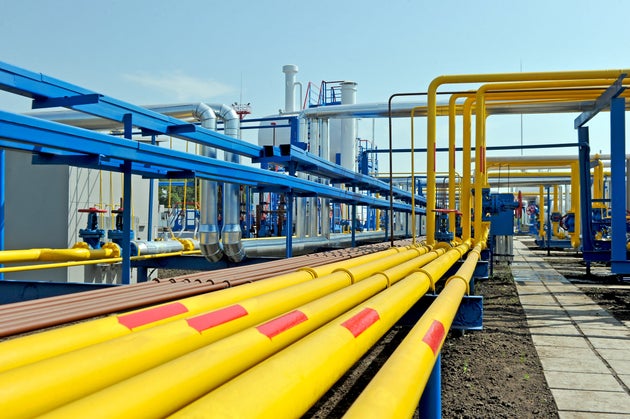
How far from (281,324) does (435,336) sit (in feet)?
2.16

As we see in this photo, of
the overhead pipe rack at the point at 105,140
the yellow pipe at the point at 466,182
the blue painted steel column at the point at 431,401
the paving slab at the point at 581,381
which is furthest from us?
the yellow pipe at the point at 466,182

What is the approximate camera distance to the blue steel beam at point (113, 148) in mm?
2836

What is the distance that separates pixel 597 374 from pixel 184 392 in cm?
368

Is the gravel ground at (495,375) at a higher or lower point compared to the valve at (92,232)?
lower

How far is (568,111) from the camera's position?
29.7 feet

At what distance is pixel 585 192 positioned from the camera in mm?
7543

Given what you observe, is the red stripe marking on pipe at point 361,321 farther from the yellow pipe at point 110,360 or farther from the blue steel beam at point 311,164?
the blue steel beam at point 311,164

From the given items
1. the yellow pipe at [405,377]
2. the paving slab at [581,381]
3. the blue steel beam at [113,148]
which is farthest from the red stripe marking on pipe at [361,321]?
the paving slab at [581,381]

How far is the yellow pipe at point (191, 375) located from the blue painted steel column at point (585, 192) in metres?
6.39

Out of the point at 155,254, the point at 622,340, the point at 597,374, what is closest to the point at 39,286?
the point at 155,254

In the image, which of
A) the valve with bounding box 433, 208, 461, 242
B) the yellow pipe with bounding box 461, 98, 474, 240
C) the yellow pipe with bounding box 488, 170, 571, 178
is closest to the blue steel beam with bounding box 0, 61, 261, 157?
the valve with bounding box 433, 208, 461, 242

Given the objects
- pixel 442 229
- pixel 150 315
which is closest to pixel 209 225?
pixel 442 229

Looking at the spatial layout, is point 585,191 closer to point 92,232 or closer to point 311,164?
point 311,164

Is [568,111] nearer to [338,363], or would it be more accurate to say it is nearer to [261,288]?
[261,288]
